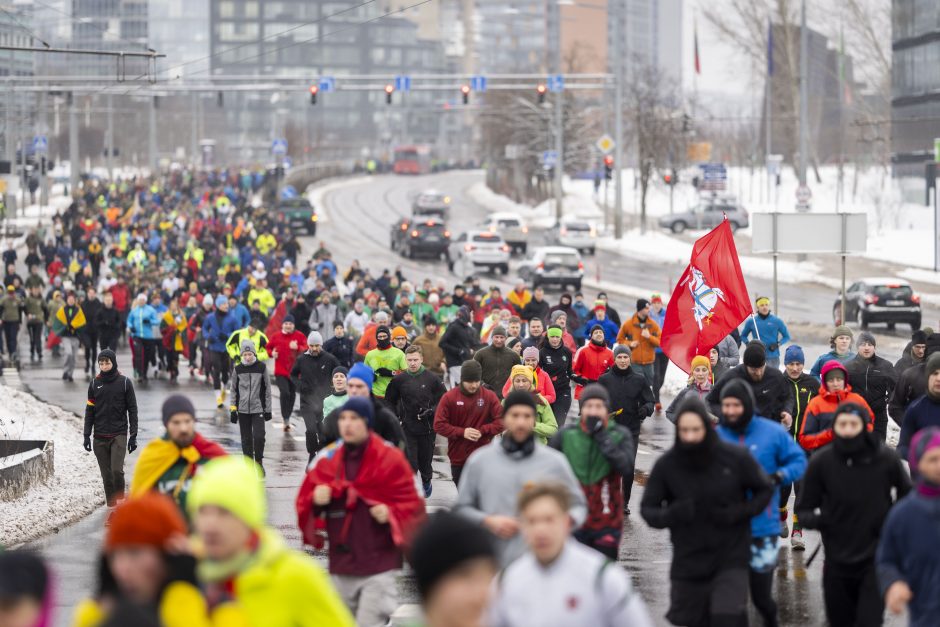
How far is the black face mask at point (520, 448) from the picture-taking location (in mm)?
8906

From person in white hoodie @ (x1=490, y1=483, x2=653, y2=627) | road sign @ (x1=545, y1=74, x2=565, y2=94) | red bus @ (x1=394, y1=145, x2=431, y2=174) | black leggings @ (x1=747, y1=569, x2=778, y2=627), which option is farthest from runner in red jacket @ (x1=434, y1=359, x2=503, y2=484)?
red bus @ (x1=394, y1=145, x2=431, y2=174)

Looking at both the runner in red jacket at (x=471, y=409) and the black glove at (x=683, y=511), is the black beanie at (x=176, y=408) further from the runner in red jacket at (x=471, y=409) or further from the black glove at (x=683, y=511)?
the runner in red jacket at (x=471, y=409)

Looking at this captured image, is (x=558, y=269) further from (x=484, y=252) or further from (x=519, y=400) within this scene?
(x=519, y=400)

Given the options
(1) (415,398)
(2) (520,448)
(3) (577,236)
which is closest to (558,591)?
(2) (520,448)

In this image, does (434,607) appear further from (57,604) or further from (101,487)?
(101,487)

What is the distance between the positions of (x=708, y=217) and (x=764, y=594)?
64.0m

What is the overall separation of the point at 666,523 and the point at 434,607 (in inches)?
156

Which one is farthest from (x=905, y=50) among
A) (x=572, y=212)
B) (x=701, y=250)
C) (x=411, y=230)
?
(x=701, y=250)

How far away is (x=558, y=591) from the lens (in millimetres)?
6273

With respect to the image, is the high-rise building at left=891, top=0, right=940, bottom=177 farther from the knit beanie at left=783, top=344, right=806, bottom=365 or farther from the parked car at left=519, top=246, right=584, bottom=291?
the knit beanie at left=783, top=344, right=806, bottom=365

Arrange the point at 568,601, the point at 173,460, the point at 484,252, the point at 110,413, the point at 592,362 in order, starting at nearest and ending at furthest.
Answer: the point at 568,601
the point at 173,460
the point at 110,413
the point at 592,362
the point at 484,252

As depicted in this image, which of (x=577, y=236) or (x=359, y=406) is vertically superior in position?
(x=359, y=406)

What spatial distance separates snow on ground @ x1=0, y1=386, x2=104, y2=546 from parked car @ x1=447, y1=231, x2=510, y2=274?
33.1 metres

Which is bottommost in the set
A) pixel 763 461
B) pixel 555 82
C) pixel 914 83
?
pixel 763 461
